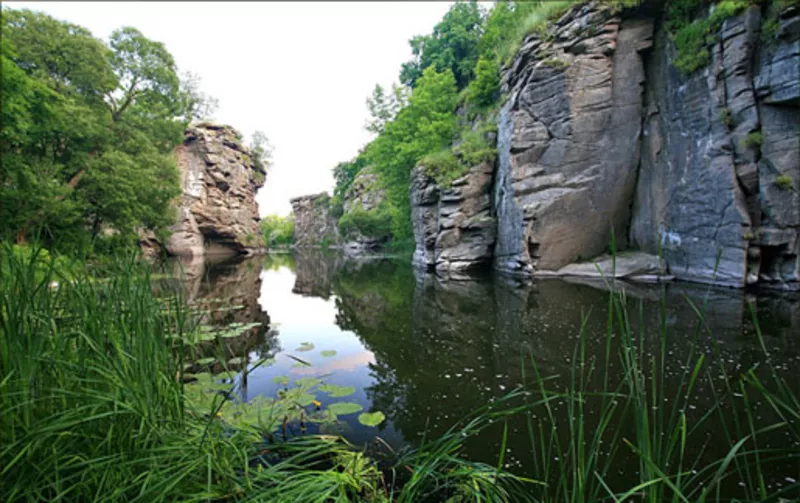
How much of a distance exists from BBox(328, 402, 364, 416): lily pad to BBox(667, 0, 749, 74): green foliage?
44.1ft

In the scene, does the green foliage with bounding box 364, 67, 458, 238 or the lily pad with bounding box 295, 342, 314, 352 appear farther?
the green foliage with bounding box 364, 67, 458, 238

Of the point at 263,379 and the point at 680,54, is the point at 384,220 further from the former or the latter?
the point at 263,379

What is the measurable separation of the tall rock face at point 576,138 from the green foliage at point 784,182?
451cm

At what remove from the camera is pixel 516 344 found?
18.3 ft

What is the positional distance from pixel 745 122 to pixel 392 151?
1681cm

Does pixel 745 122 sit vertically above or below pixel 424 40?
below

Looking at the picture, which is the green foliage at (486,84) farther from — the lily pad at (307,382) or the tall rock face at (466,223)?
the lily pad at (307,382)

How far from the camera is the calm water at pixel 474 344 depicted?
340cm

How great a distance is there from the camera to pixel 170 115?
21.4 m

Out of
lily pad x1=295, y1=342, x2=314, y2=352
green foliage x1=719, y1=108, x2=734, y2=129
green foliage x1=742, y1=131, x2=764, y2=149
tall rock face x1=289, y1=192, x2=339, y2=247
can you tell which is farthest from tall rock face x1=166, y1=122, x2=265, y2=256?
green foliage x1=742, y1=131, x2=764, y2=149

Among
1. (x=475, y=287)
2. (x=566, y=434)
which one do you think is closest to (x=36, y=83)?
(x=475, y=287)

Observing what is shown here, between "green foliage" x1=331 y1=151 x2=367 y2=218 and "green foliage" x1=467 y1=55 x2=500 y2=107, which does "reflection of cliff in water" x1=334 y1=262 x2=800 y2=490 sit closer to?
Answer: "green foliage" x1=467 y1=55 x2=500 y2=107

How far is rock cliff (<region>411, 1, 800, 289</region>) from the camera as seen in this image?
9.50m

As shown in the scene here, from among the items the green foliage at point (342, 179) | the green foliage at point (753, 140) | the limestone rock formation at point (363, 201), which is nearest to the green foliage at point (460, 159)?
the green foliage at point (753, 140)
